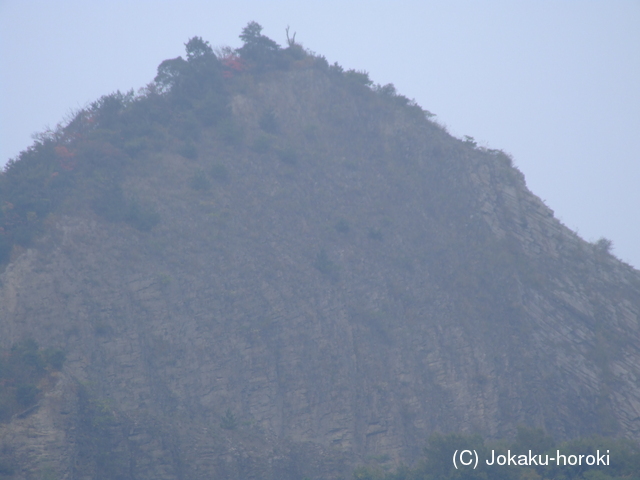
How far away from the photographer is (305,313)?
88.1 feet

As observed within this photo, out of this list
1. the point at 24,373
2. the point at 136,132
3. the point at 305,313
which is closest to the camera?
the point at 24,373

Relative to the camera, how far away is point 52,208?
88.7ft

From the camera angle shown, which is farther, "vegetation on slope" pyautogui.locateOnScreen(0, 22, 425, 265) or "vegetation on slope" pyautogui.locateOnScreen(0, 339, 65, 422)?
"vegetation on slope" pyautogui.locateOnScreen(0, 22, 425, 265)

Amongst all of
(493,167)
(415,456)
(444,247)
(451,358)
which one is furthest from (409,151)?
(415,456)

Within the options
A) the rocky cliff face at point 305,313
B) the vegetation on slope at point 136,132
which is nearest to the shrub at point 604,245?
the rocky cliff face at point 305,313

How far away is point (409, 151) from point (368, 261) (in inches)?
409

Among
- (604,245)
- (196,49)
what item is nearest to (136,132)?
(196,49)

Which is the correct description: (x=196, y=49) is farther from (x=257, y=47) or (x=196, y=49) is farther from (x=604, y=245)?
(x=604, y=245)

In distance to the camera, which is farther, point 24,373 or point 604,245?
point 604,245

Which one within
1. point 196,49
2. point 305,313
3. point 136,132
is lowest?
point 305,313

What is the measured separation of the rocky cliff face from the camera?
21844 millimetres

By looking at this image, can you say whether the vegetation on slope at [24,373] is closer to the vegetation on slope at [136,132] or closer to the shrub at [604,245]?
the vegetation on slope at [136,132]

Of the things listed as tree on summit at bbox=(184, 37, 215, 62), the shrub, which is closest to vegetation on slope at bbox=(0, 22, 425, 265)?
tree on summit at bbox=(184, 37, 215, 62)

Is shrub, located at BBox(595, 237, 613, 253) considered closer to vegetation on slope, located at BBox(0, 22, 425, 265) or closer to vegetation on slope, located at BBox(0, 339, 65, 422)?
vegetation on slope, located at BBox(0, 22, 425, 265)
